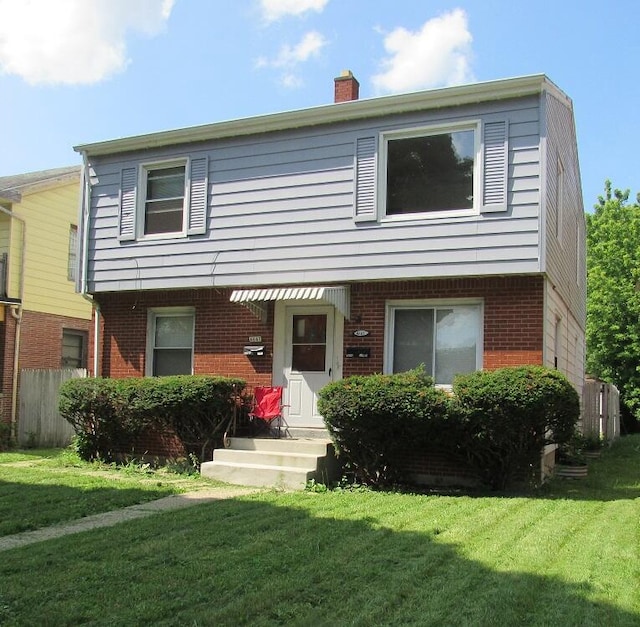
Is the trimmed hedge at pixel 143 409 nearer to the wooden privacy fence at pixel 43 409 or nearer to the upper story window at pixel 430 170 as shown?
the upper story window at pixel 430 170

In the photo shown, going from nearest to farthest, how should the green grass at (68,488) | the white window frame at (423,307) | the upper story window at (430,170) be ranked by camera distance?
the green grass at (68,488) → the white window frame at (423,307) → the upper story window at (430,170)

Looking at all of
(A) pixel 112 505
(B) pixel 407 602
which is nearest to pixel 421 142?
(A) pixel 112 505

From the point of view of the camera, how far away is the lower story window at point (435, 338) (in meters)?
10.7

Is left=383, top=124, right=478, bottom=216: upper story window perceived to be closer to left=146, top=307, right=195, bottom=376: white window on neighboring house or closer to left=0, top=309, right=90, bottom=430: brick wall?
left=146, top=307, right=195, bottom=376: white window on neighboring house

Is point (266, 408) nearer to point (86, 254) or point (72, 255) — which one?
point (86, 254)

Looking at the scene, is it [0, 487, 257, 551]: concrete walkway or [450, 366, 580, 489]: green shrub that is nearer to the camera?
[0, 487, 257, 551]: concrete walkway

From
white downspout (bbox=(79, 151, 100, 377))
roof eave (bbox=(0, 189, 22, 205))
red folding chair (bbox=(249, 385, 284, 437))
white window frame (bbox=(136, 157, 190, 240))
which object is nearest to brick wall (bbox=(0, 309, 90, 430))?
roof eave (bbox=(0, 189, 22, 205))

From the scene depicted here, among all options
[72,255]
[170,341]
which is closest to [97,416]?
[170,341]

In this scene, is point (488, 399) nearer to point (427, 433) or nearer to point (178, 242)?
point (427, 433)

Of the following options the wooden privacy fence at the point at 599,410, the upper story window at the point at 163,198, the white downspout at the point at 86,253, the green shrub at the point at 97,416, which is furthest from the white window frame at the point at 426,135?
the wooden privacy fence at the point at 599,410

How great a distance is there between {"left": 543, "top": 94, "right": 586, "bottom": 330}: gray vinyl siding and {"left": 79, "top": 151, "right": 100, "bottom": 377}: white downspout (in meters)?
8.25

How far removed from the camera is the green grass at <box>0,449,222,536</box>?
7.64 m

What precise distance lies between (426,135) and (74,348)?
1243cm

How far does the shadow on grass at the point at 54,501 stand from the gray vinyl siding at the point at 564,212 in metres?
6.33
